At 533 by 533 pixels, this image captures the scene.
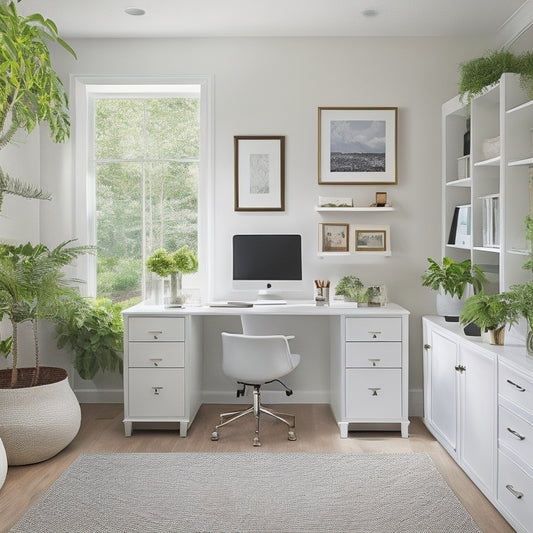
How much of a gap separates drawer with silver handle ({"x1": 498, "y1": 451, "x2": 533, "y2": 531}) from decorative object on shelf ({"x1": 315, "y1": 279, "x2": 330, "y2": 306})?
160 centimetres

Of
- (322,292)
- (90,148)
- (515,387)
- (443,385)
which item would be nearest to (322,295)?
(322,292)

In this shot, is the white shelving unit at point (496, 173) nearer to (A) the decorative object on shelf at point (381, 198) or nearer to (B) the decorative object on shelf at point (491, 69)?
(B) the decorative object on shelf at point (491, 69)

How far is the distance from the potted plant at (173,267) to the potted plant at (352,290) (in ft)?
3.34

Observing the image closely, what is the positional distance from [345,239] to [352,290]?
446 millimetres

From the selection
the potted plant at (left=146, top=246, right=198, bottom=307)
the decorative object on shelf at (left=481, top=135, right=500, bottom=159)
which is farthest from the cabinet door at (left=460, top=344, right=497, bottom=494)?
the potted plant at (left=146, top=246, right=198, bottom=307)

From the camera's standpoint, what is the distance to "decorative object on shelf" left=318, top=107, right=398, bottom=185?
4.37m

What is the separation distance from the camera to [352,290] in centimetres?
411

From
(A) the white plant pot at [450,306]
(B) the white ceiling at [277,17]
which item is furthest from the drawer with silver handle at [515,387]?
(B) the white ceiling at [277,17]

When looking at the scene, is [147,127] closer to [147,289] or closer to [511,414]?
[147,289]

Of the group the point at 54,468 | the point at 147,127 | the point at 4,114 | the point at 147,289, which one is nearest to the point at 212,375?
the point at 147,289

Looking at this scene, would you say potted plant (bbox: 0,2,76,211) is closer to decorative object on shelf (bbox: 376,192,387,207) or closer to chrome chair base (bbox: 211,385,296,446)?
chrome chair base (bbox: 211,385,296,446)

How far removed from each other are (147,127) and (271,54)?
1074mm

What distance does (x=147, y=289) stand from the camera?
4660 mm

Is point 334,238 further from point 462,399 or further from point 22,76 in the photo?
point 22,76
